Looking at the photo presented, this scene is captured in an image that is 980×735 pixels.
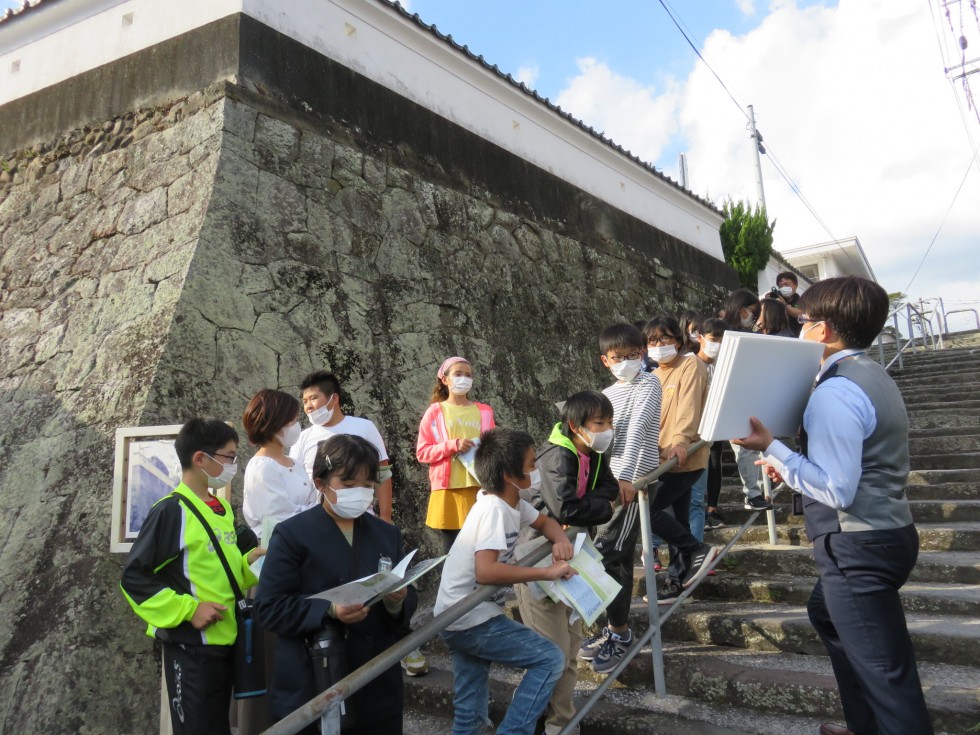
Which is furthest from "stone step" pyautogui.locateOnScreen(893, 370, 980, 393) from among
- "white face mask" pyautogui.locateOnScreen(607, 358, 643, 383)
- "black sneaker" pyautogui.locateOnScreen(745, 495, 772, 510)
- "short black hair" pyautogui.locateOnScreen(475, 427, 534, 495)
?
"short black hair" pyautogui.locateOnScreen(475, 427, 534, 495)

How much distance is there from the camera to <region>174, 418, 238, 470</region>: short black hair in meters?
2.59

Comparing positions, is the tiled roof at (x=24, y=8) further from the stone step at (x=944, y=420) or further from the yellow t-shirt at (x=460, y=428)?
the stone step at (x=944, y=420)

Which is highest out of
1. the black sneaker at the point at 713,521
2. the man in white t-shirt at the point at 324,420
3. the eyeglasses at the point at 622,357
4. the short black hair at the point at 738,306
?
the short black hair at the point at 738,306

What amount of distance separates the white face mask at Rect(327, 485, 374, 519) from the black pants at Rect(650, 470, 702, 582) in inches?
78.7

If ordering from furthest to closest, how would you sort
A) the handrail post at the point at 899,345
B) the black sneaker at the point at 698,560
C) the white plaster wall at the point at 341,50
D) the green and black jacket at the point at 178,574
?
the handrail post at the point at 899,345, the white plaster wall at the point at 341,50, the black sneaker at the point at 698,560, the green and black jacket at the point at 178,574

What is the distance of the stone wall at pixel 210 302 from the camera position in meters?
3.59

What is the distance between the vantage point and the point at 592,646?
3498 mm

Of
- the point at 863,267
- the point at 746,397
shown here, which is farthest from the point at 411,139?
the point at 863,267

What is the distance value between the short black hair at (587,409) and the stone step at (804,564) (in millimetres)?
1755

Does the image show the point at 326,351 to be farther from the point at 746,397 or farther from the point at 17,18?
the point at 17,18

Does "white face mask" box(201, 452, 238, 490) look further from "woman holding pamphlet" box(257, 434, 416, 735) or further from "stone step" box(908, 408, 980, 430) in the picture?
"stone step" box(908, 408, 980, 430)

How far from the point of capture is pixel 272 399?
10.2 feet

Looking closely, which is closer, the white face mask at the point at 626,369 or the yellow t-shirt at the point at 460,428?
the white face mask at the point at 626,369

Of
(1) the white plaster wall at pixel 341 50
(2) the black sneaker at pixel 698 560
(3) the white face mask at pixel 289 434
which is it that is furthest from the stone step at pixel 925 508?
(1) the white plaster wall at pixel 341 50
